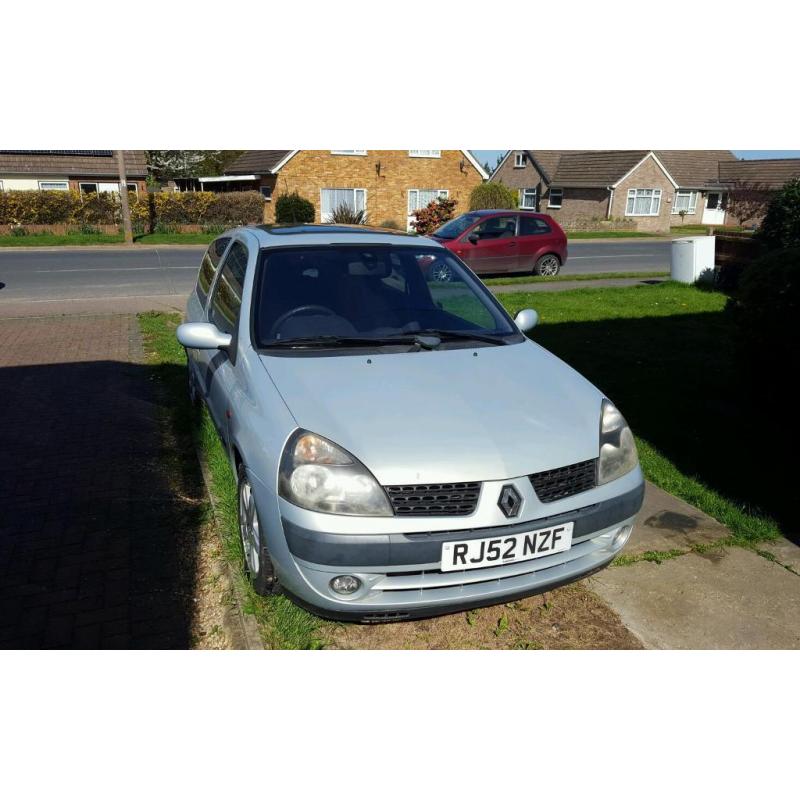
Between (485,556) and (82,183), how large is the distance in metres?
39.7

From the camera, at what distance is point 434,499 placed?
2.73 metres

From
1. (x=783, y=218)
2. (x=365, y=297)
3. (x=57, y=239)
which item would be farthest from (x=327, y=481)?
(x=57, y=239)

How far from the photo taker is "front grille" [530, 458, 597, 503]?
288 centimetres

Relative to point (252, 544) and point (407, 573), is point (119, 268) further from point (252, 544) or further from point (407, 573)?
point (407, 573)

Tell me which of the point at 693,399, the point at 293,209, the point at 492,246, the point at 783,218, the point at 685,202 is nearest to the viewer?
the point at 693,399

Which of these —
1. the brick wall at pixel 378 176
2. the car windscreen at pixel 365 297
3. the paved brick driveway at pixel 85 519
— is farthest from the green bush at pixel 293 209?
the car windscreen at pixel 365 297

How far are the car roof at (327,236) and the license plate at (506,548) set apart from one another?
2408 millimetres

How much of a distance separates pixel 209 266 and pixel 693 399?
4655 millimetres

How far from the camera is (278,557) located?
2.92 metres

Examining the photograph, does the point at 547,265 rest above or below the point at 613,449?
below

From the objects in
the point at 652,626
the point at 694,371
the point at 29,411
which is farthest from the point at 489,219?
the point at 652,626

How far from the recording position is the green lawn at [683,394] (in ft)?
15.1

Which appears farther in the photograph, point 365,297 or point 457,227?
point 457,227

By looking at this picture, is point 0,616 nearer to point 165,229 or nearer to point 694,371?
point 694,371
